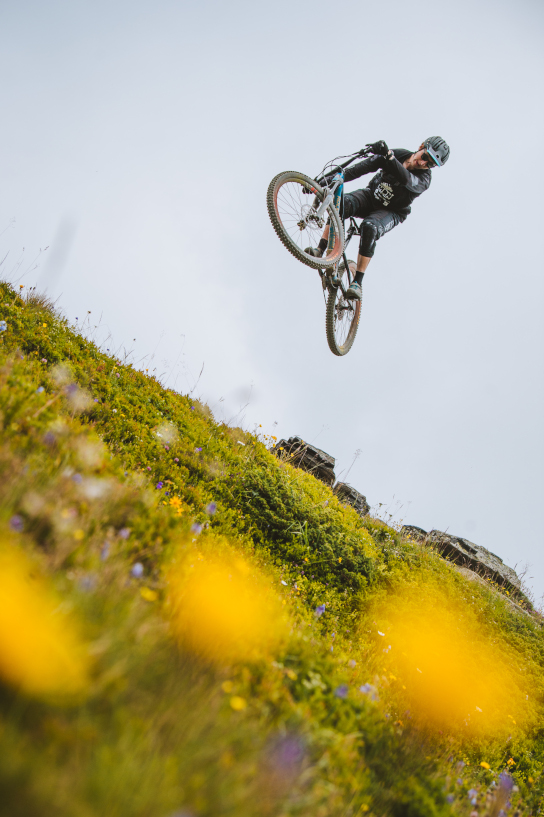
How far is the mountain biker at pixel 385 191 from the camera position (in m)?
7.03

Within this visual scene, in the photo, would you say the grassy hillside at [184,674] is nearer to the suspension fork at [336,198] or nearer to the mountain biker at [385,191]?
the suspension fork at [336,198]

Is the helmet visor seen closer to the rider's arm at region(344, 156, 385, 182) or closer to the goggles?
the goggles

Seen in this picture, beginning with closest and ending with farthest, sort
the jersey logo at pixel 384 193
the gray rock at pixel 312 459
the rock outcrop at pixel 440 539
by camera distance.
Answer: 1. the jersey logo at pixel 384 193
2. the rock outcrop at pixel 440 539
3. the gray rock at pixel 312 459

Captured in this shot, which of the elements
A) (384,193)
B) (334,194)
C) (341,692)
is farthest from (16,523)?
(384,193)

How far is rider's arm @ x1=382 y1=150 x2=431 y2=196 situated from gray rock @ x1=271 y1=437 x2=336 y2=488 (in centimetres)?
670

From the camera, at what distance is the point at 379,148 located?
21.8 feet

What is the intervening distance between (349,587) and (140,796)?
5335mm

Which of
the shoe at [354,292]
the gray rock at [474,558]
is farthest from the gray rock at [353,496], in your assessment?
the shoe at [354,292]

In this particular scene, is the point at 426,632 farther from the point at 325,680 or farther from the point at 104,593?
the point at 104,593

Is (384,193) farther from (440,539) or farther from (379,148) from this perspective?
(440,539)

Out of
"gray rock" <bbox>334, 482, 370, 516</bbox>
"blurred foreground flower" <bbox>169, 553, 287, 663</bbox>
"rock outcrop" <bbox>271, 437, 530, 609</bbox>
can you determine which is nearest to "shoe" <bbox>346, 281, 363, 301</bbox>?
"rock outcrop" <bbox>271, 437, 530, 609</bbox>

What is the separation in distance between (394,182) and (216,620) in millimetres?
8019

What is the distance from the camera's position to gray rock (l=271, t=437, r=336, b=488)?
38.3 ft

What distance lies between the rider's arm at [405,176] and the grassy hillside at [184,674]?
6.01 meters
